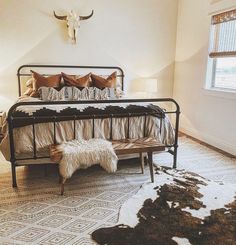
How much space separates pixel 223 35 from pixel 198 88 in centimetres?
92

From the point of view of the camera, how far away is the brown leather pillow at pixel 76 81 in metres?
4.15

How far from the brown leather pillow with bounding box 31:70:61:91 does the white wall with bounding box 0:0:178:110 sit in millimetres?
458

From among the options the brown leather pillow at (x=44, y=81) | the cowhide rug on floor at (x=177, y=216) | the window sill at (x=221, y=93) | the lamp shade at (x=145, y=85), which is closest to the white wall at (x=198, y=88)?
the window sill at (x=221, y=93)

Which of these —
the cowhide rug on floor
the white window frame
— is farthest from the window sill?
the cowhide rug on floor

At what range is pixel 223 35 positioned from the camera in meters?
3.88

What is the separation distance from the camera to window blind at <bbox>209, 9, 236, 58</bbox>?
3668 millimetres

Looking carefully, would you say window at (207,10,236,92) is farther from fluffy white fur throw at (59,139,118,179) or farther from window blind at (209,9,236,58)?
fluffy white fur throw at (59,139,118,179)

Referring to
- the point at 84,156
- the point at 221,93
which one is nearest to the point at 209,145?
the point at 221,93

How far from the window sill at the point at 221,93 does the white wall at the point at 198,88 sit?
1cm

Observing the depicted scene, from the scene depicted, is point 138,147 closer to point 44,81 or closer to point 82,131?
point 82,131

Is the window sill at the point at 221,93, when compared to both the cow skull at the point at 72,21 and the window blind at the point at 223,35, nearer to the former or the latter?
the window blind at the point at 223,35

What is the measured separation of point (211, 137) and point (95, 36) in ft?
8.57

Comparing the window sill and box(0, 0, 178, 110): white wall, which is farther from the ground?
box(0, 0, 178, 110): white wall

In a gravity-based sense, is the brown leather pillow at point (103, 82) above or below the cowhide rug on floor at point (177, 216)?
above
